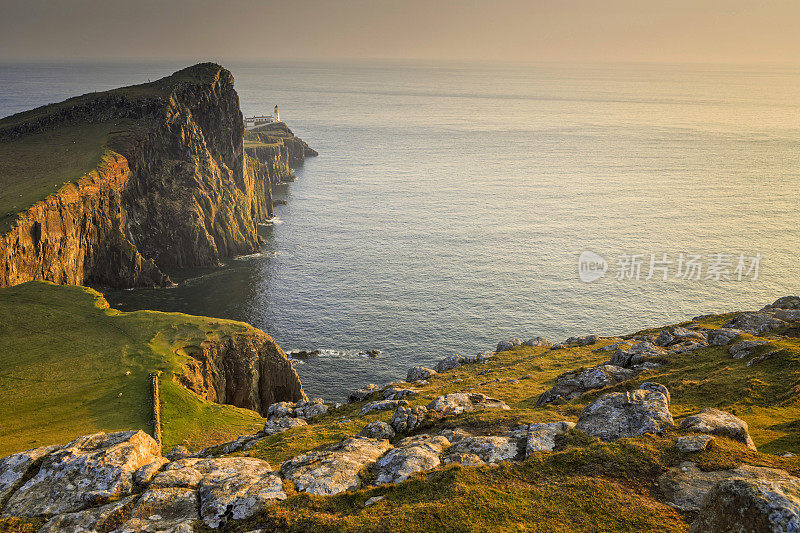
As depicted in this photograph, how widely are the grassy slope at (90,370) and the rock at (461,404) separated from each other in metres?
24.7

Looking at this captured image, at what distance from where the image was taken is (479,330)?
101 m

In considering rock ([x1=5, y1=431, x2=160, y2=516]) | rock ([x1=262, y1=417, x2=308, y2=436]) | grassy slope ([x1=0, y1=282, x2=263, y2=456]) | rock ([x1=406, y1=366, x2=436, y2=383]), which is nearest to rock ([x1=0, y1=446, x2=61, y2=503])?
rock ([x1=5, y1=431, x2=160, y2=516])

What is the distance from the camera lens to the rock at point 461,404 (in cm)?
3512

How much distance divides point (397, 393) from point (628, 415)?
1030 inches

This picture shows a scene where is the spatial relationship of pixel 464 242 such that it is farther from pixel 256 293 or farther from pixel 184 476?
pixel 184 476

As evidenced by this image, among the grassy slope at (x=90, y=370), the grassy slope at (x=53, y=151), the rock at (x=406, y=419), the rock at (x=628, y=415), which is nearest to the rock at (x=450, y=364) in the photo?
the grassy slope at (x=90, y=370)

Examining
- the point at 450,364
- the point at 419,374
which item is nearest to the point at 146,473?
the point at 419,374

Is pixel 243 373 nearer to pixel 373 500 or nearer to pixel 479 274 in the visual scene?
pixel 373 500

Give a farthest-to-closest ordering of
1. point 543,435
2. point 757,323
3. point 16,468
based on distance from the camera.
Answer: point 757,323 < point 543,435 < point 16,468

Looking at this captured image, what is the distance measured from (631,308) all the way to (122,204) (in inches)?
4817

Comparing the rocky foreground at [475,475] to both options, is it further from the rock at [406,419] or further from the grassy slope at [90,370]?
the grassy slope at [90,370]

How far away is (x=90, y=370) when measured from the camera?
2213 inches

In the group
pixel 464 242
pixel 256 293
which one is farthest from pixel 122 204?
pixel 464 242

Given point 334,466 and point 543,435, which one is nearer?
point 334,466
